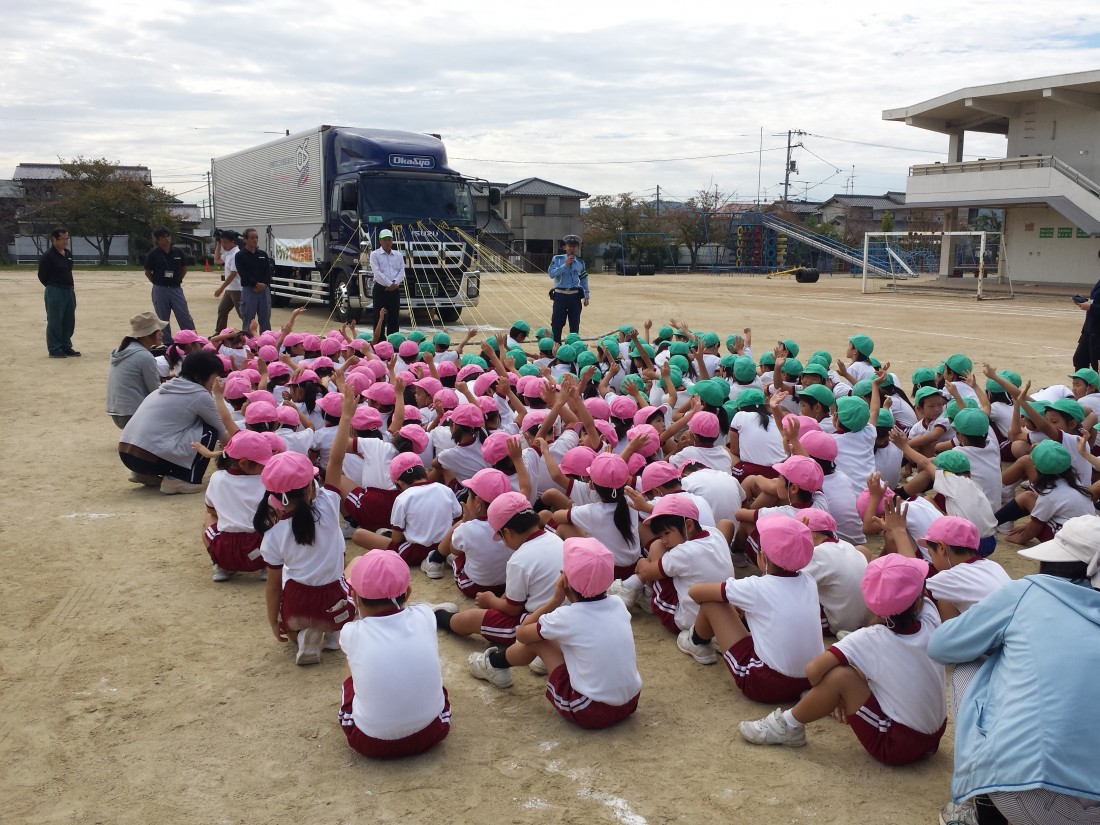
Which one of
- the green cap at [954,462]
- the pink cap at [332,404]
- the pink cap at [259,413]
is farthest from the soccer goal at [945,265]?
the pink cap at [259,413]

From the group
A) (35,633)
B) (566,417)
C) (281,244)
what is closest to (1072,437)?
(566,417)

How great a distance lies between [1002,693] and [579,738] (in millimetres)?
1699

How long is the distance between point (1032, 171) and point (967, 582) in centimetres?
2967

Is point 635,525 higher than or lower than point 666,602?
higher

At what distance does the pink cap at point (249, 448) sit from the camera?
15.9 ft

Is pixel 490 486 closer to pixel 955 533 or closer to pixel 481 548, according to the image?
pixel 481 548

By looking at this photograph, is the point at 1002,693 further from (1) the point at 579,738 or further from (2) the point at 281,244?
(2) the point at 281,244

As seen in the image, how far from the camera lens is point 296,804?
314cm

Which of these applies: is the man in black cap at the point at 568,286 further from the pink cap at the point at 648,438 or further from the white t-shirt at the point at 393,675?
the white t-shirt at the point at 393,675

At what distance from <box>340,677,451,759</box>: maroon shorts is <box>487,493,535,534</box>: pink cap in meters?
0.86

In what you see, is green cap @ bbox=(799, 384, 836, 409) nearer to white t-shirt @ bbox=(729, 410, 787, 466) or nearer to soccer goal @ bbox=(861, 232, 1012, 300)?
white t-shirt @ bbox=(729, 410, 787, 466)

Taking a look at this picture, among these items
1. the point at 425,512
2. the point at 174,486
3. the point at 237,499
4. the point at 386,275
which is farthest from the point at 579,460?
the point at 386,275

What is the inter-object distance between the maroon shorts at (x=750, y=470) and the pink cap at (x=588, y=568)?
2.48 meters

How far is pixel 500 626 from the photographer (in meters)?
4.26
